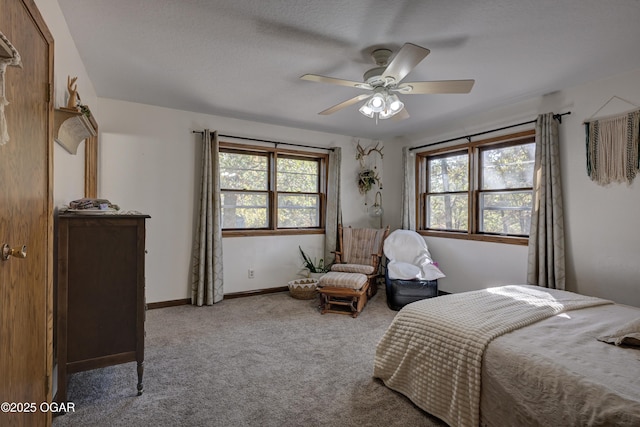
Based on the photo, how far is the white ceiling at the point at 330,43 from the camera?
6.34 ft

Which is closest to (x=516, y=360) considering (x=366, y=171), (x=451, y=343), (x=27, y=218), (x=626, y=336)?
(x=451, y=343)

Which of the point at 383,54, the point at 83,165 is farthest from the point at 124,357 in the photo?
the point at 383,54

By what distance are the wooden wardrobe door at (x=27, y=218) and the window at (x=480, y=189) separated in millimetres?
4115

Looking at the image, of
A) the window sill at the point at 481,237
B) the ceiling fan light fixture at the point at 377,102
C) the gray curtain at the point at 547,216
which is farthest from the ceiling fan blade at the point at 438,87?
the window sill at the point at 481,237

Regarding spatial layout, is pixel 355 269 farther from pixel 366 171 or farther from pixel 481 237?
pixel 366 171

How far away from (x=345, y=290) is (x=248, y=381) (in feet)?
5.36

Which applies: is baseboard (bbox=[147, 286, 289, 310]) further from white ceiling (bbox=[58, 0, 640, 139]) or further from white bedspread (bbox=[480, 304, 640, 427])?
white bedspread (bbox=[480, 304, 640, 427])

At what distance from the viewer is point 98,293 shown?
197 centimetres

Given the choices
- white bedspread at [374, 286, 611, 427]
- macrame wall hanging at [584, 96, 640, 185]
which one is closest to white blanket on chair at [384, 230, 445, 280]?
white bedspread at [374, 286, 611, 427]

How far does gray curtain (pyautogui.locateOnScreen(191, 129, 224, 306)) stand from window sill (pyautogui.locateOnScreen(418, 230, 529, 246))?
9.73 ft

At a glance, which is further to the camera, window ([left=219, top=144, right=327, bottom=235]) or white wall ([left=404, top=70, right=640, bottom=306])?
window ([left=219, top=144, right=327, bottom=235])

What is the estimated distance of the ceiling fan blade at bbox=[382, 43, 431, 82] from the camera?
73.6 inches

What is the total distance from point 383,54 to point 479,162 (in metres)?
2.41

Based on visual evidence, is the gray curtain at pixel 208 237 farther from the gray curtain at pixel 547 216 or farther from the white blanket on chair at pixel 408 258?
the gray curtain at pixel 547 216
